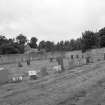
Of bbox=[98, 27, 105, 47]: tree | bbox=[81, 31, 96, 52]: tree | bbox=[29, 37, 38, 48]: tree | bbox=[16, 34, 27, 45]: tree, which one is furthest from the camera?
bbox=[29, 37, 38, 48]: tree

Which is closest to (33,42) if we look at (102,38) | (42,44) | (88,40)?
(42,44)

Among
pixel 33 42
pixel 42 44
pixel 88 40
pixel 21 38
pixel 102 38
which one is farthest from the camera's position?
pixel 33 42

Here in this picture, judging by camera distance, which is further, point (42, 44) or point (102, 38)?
point (42, 44)

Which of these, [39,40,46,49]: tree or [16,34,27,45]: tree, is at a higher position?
[16,34,27,45]: tree

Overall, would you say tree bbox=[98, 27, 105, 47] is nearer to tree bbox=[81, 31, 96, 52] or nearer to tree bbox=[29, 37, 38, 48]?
tree bbox=[81, 31, 96, 52]

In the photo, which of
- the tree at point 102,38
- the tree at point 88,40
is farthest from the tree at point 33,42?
the tree at point 102,38

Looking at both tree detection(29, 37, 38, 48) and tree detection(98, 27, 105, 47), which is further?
tree detection(29, 37, 38, 48)

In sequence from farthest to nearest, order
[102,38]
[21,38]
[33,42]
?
[33,42]
[21,38]
[102,38]

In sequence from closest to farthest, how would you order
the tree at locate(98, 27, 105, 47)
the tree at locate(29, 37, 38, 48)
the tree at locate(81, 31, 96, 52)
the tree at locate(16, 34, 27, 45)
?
the tree at locate(98, 27, 105, 47), the tree at locate(81, 31, 96, 52), the tree at locate(16, 34, 27, 45), the tree at locate(29, 37, 38, 48)

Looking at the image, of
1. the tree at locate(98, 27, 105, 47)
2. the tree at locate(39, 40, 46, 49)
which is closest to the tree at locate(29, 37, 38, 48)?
the tree at locate(39, 40, 46, 49)

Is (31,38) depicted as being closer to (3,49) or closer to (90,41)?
(3,49)

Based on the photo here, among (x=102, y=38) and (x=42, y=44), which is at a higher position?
(x=42, y=44)

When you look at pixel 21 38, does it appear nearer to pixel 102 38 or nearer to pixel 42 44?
pixel 42 44

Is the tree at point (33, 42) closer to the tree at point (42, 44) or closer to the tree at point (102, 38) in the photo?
the tree at point (42, 44)
